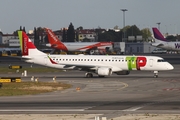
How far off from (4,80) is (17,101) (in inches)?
724

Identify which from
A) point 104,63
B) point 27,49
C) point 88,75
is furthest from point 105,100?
point 27,49

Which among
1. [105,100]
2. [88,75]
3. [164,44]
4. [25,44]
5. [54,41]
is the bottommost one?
[105,100]

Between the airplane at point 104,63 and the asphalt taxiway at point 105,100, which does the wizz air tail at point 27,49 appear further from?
the asphalt taxiway at point 105,100

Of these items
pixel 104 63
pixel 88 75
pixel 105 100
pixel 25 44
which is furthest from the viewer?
pixel 25 44

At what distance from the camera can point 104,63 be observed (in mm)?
69750

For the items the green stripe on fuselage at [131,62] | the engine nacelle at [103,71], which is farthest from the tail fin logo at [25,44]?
the green stripe on fuselage at [131,62]

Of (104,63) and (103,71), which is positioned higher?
(104,63)

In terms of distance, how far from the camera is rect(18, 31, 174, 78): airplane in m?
68.5

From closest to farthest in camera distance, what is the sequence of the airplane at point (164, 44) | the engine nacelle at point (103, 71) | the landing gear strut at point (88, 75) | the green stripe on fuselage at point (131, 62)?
the engine nacelle at point (103, 71) < the green stripe on fuselage at point (131, 62) < the landing gear strut at point (88, 75) < the airplane at point (164, 44)

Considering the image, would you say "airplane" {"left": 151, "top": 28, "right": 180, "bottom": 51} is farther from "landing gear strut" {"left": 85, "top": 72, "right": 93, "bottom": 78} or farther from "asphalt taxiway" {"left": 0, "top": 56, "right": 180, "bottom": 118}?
"asphalt taxiway" {"left": 0, "top": 56, "right": 180, "bottom": 118}

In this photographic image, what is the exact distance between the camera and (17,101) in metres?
41.6

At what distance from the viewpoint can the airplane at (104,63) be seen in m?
68.5

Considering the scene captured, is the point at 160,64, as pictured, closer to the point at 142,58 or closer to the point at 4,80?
the point at 142,58

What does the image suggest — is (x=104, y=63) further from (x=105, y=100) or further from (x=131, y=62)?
(x=105, y=100)
